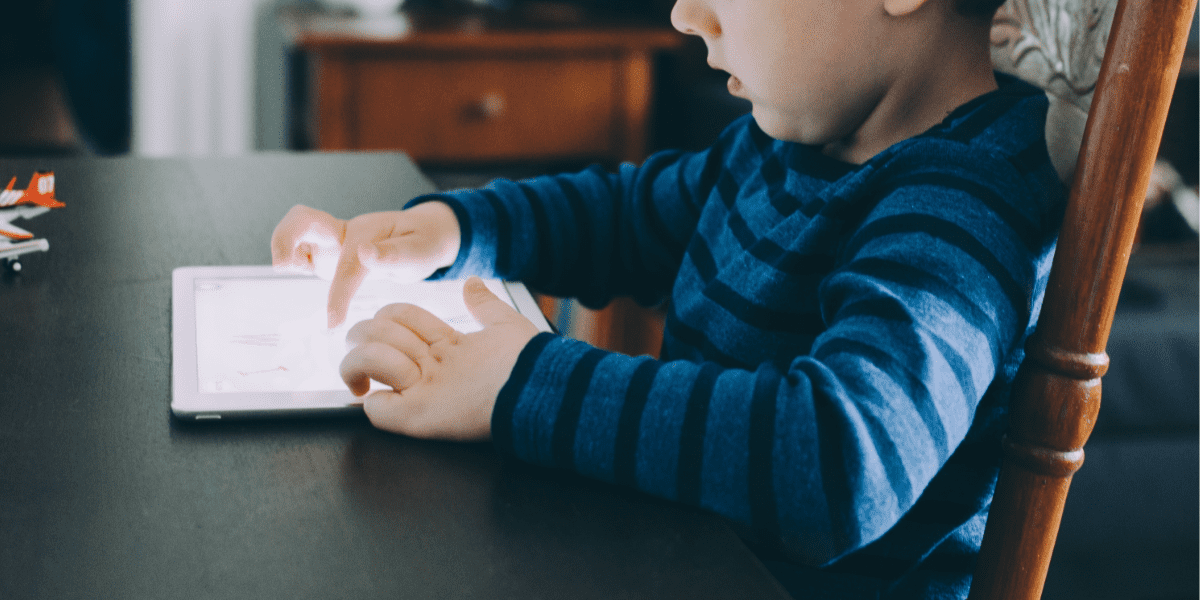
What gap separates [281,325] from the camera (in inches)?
22.1

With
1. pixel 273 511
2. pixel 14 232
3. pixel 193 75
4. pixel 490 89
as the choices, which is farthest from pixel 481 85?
pixel 273 511

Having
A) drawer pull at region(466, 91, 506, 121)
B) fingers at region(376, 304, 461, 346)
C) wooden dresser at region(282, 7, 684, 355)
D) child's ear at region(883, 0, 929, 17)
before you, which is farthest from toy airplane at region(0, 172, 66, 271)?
drawer pull at region(466, 91, 506, 121)

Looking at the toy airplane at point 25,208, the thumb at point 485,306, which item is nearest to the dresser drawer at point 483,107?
the toy airplane at point 25,208

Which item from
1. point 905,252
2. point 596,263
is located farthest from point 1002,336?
point 596,263

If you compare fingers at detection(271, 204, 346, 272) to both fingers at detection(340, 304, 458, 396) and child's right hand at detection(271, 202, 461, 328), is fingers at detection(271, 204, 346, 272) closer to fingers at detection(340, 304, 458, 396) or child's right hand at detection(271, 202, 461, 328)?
child's right hand at detection(271, 202, 461, 328)

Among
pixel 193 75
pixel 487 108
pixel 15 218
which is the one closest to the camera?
pixel 15 218

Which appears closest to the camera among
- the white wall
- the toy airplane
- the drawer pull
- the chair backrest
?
the chair backrest

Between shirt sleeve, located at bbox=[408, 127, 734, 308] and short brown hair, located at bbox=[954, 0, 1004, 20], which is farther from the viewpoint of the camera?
shirt sleeve, located at bbox=[408, 127, 734, 308]

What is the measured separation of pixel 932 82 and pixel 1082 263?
0.14 meters

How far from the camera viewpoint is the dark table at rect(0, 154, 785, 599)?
0.34 m

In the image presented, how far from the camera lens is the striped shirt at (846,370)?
0.40 meters

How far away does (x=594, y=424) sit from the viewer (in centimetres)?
42

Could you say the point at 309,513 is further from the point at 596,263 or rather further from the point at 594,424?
the point at 596,263

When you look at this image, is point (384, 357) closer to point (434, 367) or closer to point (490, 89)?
point (434, 367)
